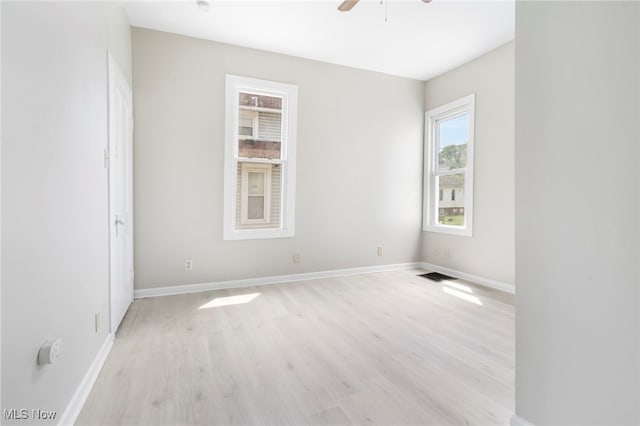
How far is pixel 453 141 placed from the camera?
4418 millimetres

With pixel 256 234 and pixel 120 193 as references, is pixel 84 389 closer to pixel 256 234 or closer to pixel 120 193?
pixel 120 193

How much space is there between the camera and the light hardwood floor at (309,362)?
1552 mm

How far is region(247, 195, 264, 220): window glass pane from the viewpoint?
3.88 meters

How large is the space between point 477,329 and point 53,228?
2888 millimetres

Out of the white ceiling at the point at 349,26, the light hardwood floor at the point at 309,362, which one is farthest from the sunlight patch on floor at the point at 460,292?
the white ceiling at the point at 349,26

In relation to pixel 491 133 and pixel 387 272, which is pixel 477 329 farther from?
pixel 491 133

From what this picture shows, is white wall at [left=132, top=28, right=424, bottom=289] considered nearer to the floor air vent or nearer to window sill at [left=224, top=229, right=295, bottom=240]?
window sill at [left=224, top=229, right=295, bottom=240]

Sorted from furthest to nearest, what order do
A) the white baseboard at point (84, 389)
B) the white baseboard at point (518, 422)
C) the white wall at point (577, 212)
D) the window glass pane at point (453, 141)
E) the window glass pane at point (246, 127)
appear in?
the window glass pane at point (453, 141), the window glass pane at point (246, 127), the white baseboard at point (84, 389), the white baseboard at point (518, 422), the white wall at point (577, 212)

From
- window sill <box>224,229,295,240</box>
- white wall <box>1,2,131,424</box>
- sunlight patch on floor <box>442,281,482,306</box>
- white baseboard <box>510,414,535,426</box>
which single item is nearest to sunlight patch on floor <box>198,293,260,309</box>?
window sill <box>224,229,295,240</box>

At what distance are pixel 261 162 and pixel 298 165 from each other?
0.47 m

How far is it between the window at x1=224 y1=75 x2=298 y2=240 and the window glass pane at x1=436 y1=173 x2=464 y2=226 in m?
A: 2.28

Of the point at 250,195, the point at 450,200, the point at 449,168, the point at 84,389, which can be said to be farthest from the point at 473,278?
the point at 84,389

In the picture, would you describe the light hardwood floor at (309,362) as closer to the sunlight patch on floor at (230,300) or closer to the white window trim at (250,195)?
the sunlight patch on floor at (230,300)

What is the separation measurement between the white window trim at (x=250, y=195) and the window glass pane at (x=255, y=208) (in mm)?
25
